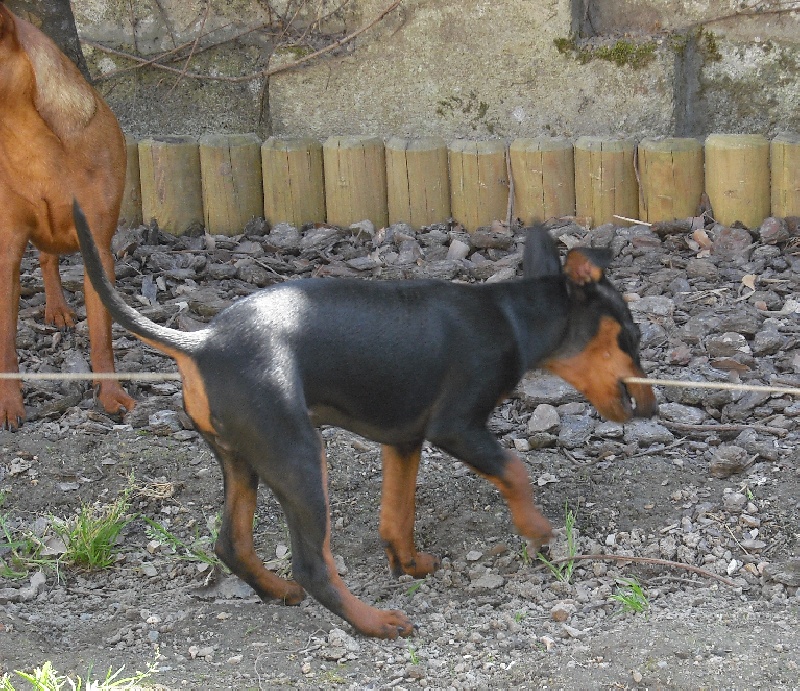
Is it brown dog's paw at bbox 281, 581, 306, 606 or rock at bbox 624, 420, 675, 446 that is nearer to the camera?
brown dog's paw at bbox 281, 581, 306, 606

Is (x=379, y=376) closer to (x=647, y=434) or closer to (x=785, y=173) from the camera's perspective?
(x=647, y=434)

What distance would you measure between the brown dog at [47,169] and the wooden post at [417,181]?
82.7 inches

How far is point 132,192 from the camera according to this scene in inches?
286

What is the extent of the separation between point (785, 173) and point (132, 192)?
3.98 meters

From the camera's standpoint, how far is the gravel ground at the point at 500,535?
3467mm

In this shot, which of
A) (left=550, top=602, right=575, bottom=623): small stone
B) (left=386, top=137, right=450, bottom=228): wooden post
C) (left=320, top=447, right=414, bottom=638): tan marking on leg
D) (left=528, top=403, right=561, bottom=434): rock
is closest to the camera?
(left=320, top=447, right=414, bottom=638): tan marking on leg

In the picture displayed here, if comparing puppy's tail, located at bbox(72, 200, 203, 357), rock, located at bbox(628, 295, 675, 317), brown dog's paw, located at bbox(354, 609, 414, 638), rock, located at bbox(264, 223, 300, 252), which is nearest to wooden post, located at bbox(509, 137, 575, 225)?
rock, located at bbox(628, 295, 675, 317)

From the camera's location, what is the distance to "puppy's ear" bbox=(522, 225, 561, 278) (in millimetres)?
4152

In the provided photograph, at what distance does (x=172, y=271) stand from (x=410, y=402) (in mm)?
3311

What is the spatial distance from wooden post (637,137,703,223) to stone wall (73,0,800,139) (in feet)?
1.33

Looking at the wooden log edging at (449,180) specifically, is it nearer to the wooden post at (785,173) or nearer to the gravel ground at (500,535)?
the wooden post at (785,173)

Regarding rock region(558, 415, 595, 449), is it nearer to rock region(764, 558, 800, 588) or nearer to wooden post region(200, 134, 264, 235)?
rock region(764, 558, 800, 588)

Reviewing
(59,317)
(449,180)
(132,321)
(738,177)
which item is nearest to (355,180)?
(449,180)

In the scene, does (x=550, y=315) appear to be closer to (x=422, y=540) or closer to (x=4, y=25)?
(x=422, y=540)
